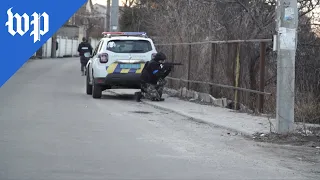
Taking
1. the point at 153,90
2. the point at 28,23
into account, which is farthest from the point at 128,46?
the point at 28,23

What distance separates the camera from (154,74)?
52.9 feet

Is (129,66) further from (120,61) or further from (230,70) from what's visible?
(230,70)

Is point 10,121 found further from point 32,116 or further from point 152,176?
Result: point 152,176

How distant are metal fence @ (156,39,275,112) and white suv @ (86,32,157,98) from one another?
171 centimetres

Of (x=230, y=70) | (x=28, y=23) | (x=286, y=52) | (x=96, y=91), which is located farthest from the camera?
(x=28, y=23)

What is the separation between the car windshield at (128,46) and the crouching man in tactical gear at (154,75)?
2.60 feet

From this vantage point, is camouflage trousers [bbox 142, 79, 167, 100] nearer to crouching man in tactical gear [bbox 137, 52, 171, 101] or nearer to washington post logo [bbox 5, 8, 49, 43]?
crouching man in tactical gear [bbox 137, 52, 171, 101]

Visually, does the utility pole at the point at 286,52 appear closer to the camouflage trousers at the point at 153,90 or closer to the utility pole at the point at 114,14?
the camouflage trousers at the point at 153,90

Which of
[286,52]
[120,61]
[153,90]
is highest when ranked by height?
[286,52]

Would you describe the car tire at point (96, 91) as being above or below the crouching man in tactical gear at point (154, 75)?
below

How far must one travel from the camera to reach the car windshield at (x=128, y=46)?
1670 centimetres

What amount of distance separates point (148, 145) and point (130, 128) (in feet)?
6.19

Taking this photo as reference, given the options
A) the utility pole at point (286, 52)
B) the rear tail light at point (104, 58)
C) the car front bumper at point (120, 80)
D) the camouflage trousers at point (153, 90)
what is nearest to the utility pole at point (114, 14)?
the rear tail light at point (104, 58)

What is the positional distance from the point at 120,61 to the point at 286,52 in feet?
23.1
